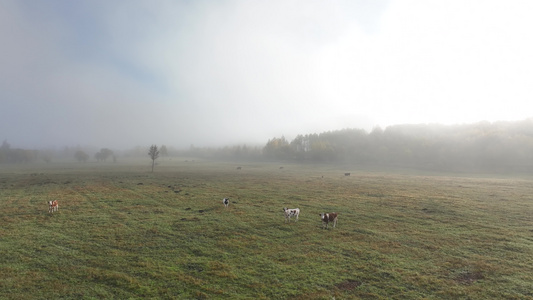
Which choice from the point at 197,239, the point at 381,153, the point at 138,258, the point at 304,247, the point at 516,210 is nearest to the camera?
the point at 138,258

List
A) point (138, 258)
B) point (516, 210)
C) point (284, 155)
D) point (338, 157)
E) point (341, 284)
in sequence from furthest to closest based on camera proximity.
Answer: point (284, 155)
point (338, 157)
point (516, 210)
point (138, 258)
point (341, 284)

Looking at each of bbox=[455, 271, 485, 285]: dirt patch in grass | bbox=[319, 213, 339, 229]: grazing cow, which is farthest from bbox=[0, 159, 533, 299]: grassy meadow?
bbox=[319, 213, 339, 229]: grazing cow

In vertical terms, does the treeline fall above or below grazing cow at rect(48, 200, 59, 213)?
above

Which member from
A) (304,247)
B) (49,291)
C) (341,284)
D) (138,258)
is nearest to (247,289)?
(341,284)

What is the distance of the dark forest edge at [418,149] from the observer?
101381mm

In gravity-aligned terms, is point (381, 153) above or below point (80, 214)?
above

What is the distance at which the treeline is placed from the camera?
10094 centimetres

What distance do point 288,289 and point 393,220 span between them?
16459 millimetres

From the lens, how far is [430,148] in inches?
4921

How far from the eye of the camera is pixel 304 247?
52.5 ft

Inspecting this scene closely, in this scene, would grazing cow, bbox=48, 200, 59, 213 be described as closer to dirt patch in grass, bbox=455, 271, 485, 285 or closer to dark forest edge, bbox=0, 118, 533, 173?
dirt patch in grass, bbox=455, 271, 485, 285

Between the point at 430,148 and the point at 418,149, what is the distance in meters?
5.34

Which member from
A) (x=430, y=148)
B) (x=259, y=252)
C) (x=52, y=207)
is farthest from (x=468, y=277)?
(x=430, y=148)

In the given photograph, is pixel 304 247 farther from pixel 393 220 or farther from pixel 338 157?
pixel 338 157
